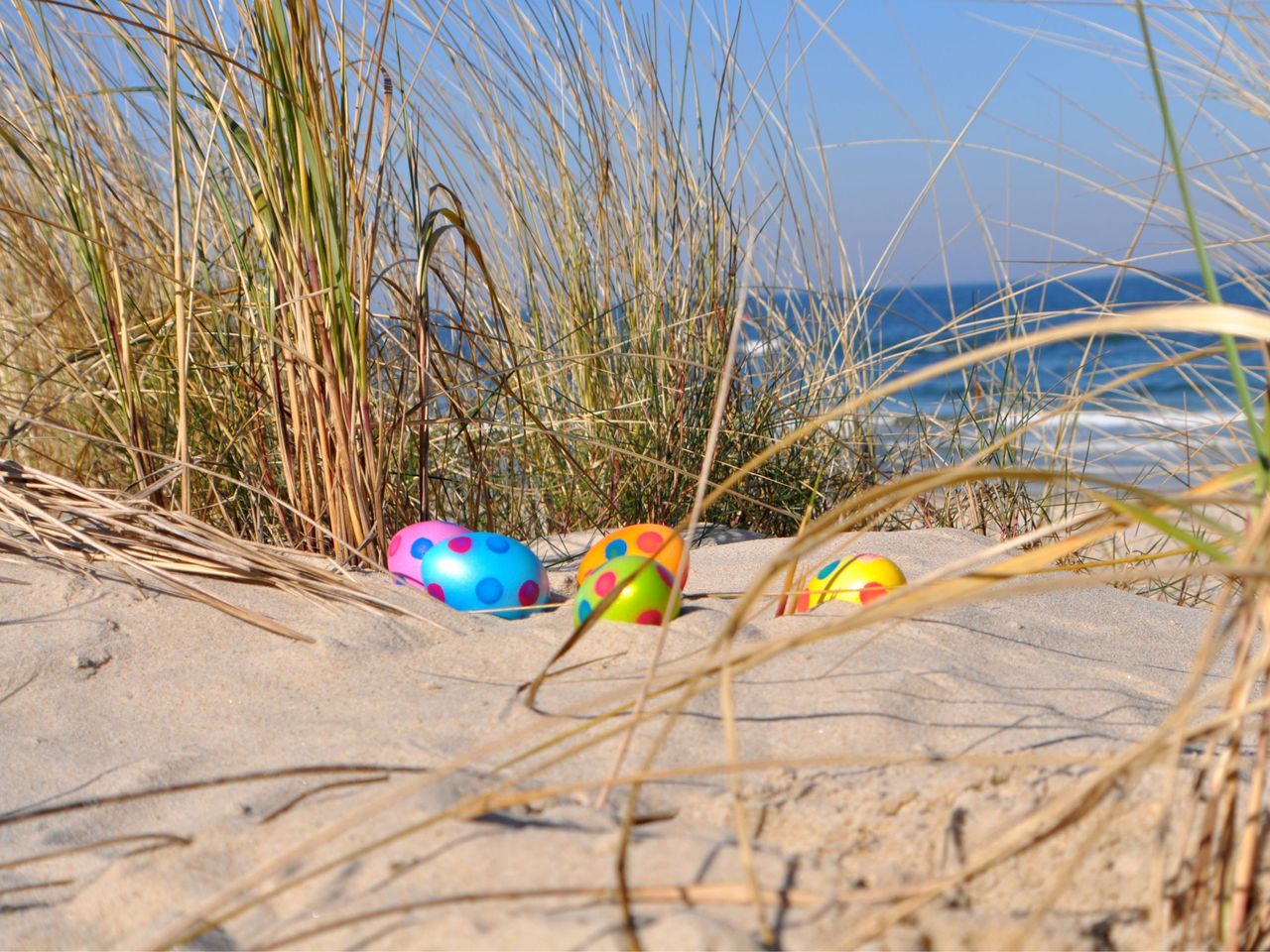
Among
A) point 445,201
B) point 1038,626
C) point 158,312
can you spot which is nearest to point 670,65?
point 445,201

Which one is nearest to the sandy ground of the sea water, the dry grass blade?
the dry grass blade

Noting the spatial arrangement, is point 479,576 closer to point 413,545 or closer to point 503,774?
point 413,545

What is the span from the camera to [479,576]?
2.16 meters

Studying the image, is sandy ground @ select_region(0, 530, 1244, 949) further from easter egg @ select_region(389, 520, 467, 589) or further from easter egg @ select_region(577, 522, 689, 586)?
easter egg @ select_region(577, 522, 689, 586)

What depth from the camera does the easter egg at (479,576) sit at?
2160 millimetres

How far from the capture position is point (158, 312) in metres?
2.98

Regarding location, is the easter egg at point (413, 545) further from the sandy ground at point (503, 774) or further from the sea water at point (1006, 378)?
the sea water at point (1006, 378)

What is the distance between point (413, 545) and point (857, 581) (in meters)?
0.85

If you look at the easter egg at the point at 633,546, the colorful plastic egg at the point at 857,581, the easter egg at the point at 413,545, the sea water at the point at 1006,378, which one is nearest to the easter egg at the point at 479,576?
the easter egg at the point at 413,545

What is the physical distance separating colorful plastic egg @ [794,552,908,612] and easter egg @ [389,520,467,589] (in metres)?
0.70

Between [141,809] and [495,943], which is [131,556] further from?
[495,943]

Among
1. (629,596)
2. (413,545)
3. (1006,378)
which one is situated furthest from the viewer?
(1006,378)

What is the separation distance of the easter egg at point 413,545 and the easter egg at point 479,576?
2 cm

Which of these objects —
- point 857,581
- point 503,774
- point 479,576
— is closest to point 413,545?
point 479,576
